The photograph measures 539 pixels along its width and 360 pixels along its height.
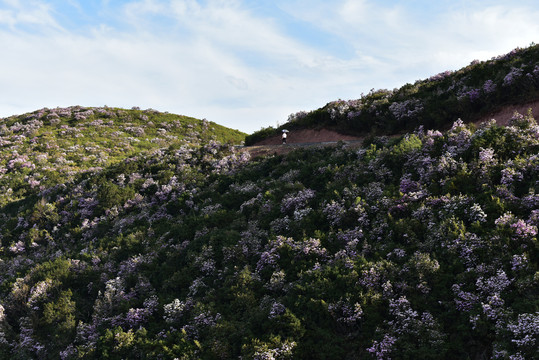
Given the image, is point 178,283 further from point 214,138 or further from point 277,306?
point 214,138

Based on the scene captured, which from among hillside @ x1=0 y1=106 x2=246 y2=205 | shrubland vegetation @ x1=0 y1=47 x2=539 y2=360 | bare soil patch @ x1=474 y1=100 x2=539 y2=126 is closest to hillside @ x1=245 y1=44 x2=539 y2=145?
bare soil patch @ x1=474 y1=100 x2=539 y2=126

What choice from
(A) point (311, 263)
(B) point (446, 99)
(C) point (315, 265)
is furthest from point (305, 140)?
(C) point (315, 265)

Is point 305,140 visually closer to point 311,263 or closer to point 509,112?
point 509,112

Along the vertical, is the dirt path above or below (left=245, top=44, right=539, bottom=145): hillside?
below

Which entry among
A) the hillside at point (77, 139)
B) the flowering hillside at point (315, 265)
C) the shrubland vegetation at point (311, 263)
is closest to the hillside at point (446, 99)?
the shrubland vegetation at point (311, 263)

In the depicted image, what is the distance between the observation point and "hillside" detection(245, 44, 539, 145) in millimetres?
18875

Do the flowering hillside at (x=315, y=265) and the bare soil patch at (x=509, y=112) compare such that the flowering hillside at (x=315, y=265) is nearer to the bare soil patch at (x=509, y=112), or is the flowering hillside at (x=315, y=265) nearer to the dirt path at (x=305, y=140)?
the dirt path at (x=305, y=140)

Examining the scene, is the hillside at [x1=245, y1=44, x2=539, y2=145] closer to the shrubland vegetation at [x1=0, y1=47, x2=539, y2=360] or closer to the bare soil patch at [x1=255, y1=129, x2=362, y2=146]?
the bare soil patch at [x1=255, y1=129, x2=362, y2=146]

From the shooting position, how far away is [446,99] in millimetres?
21453

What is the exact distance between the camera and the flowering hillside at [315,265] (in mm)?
9570

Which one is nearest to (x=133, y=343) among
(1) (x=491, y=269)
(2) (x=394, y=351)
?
(2) (x=394, y=351)

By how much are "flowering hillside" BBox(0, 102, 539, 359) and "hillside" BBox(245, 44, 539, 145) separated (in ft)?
12.2

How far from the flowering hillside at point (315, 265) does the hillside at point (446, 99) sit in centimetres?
371

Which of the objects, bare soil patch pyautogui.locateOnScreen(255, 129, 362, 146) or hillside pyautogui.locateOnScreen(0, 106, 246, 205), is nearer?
bare soil patch pyautogui.locateOnScreen(255, 129, 362, 146)
